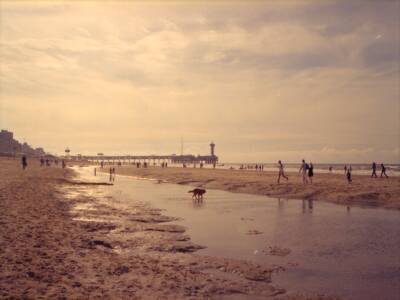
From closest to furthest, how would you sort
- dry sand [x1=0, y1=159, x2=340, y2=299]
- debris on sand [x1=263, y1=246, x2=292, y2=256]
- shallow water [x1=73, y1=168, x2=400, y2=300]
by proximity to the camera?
dry sand [x1=0, y1=159, x2=340, y2=299]
shallow water [x1=73, y1=168, x2=400, y2=300]
debris on sand [x1=263, y1=246, x2=292, y2=256]

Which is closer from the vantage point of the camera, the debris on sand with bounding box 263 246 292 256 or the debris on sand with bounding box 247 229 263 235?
the debris on sand with bounding box 263 246 292 256

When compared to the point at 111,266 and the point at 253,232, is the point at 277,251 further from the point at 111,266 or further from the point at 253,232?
the point at 111,266

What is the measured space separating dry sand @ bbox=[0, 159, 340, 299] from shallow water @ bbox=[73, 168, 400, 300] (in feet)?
2.63

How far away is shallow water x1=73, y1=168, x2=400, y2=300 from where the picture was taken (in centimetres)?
830

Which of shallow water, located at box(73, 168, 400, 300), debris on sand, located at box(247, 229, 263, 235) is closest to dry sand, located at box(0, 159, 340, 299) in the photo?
shallow water, located at box(73, 168, 400, 300)

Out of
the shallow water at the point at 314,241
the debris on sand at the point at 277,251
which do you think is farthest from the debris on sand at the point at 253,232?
the debris on sand at the point at 277,251

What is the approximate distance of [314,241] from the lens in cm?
1238

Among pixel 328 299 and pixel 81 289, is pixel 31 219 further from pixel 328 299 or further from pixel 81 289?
pixel 328 299

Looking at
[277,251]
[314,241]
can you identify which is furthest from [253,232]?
[277,251]

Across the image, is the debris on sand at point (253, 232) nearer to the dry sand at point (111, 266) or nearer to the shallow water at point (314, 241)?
the shallow water at point (314, 241)

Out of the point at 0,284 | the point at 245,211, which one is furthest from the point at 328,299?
the point at 245,211

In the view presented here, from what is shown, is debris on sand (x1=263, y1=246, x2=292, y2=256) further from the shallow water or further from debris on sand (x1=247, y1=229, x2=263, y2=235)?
debris on sand (x1=247, y1=229, x2=263, y2=235)

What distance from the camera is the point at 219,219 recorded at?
17.2 m

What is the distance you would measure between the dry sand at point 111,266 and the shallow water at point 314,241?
0.80 meters
